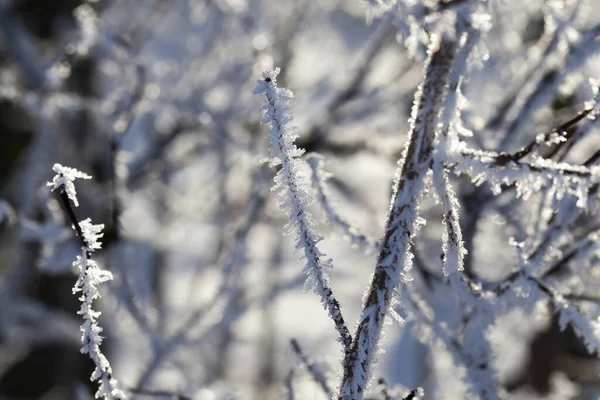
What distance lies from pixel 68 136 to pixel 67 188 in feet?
11.3

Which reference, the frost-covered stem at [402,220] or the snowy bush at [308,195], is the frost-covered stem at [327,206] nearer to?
the snowy bush at [308,195]

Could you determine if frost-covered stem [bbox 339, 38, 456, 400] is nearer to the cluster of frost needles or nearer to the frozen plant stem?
the cluster of frost needles

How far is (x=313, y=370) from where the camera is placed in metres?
1.40

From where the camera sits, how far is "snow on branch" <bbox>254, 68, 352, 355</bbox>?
923 millimetres

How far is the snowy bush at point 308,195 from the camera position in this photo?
3.28ft

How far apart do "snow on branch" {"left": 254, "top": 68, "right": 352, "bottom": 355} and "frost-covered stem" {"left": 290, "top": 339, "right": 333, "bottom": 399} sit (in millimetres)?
358

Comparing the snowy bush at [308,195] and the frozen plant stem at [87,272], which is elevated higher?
the snowy bush at [308,195]

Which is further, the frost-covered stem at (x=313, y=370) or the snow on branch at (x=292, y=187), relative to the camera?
the frost-covered stem at (x=313, y=370)

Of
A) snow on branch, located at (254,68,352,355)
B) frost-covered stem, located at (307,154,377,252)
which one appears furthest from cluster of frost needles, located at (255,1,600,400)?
frost-covered stem, located at (307,154,377,252)

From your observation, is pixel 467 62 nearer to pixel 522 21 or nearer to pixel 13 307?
pixel 522 21

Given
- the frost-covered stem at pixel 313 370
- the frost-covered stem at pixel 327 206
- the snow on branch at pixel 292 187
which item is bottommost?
the frost-covered stem at pixel 313 370

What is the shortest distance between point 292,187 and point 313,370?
63cm

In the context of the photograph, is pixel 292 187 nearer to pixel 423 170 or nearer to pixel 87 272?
pixel 423 170

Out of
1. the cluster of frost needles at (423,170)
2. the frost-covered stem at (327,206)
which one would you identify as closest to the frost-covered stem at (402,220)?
the cluster of frost needles at (423,170)
